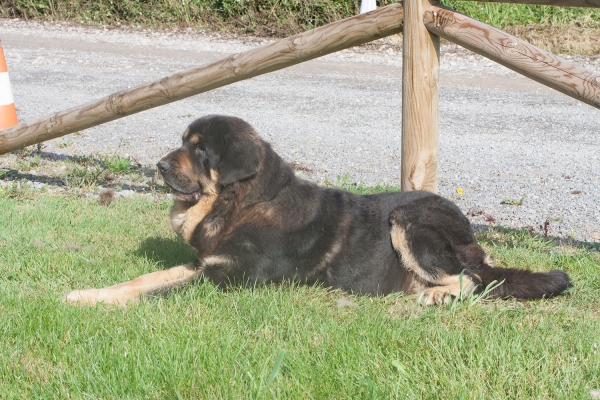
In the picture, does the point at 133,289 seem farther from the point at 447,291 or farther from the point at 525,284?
the point at 525,284

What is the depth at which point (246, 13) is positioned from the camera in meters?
16.3

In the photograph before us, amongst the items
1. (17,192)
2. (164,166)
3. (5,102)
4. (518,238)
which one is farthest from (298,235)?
(5,102)

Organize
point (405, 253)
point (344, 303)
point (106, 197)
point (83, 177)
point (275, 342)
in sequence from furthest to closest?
point (83, 177)
point (106, 197)
point (405, 253)
point (344, 303)
point (275, 342)

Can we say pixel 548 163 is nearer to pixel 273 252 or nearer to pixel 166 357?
pixel 273 252

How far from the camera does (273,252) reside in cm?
459

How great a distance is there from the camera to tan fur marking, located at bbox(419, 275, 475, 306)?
14.7 ft

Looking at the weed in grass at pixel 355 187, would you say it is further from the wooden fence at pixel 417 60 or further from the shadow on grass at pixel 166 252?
the shadow on grass at pixel 166 252

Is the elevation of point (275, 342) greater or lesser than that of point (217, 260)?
lesser

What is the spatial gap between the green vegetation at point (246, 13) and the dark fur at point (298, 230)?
434 inches

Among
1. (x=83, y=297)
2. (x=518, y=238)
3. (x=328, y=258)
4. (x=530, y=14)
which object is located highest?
(x=530, y=14)

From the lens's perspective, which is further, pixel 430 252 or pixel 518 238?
pixel 518 238

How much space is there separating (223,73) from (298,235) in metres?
1.94

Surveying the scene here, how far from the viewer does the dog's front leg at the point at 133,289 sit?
4223 mm

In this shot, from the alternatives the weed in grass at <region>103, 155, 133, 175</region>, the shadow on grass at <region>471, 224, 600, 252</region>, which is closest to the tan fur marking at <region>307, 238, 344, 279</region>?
the shadow on grass at <region>471, 224, 600, 252</region>
